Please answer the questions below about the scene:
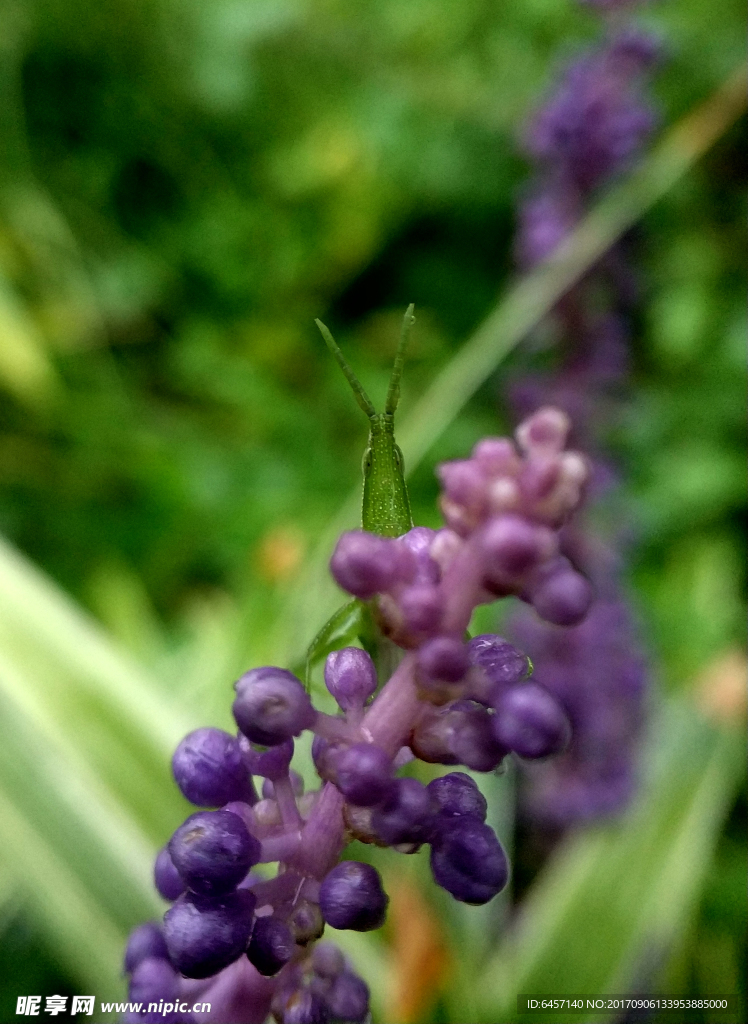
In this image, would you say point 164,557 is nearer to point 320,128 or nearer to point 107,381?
point 107,381

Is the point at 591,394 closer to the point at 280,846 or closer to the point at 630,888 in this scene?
the point at 630,888

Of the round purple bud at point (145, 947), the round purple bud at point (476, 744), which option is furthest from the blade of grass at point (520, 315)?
the round purple bud at point (476, 744)

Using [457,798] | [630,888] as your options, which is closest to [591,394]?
[630,888]

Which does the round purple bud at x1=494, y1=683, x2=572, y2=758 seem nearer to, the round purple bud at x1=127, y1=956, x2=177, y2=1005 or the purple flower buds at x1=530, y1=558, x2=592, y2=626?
the purple flower buds at x1=530, y1=558, x2=592, y2=626

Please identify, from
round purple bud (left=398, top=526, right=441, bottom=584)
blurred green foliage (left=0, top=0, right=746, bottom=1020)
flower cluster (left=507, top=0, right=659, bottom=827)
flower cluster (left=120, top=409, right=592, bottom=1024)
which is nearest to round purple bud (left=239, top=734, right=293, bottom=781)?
flower cluster (left=120, top=409, right=592, bottom=1024)

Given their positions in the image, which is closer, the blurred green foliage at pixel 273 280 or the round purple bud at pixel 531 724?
the round purple bud at pixel 531 724

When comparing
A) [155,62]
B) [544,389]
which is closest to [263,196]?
[155,62]

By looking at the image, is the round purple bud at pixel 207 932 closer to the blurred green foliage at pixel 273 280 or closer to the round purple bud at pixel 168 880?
the round purple bud at pixel 168 880
